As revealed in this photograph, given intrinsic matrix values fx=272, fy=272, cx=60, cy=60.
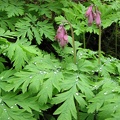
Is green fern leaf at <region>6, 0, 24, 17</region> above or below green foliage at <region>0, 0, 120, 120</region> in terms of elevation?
above

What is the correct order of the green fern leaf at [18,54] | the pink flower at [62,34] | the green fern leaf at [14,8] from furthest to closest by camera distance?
the green fern leaf at [14,8], the green fern leaf at [18,54], the pink flower at [62,34]

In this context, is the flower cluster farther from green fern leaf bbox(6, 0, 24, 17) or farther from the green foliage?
green fern leaf bbox(6, 0, 24, 17)

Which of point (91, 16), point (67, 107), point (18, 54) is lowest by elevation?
point (67, 107)

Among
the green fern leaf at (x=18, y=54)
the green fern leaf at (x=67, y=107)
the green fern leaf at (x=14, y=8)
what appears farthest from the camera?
the green fern leaf at (x=14, y=8)

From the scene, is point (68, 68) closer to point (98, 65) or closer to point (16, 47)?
point (98, 65)

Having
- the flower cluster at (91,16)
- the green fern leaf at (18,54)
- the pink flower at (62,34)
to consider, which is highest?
the flower cluster at (91,16)

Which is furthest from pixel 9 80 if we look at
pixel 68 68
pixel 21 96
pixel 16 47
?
pixel 68 68

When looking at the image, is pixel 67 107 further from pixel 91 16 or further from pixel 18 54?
pixel 91 16

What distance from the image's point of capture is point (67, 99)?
2262 millimetres

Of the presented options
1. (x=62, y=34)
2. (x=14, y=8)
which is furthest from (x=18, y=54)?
(x=14, y=8)

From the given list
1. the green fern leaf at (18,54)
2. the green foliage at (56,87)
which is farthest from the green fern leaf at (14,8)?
the green fern leaf at (18,54)

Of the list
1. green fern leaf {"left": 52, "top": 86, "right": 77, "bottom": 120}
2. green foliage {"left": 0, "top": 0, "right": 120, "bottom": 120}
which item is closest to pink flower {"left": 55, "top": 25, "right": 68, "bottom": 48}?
green foliage {"left": 0, "top": 0, "right": 120, "bottom": 120}

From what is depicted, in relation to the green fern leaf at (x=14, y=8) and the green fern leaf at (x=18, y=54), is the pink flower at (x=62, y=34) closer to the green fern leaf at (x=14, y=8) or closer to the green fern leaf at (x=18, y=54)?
the green fern leaf at (x=18, y=54)

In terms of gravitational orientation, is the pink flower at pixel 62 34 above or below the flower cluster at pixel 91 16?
below
